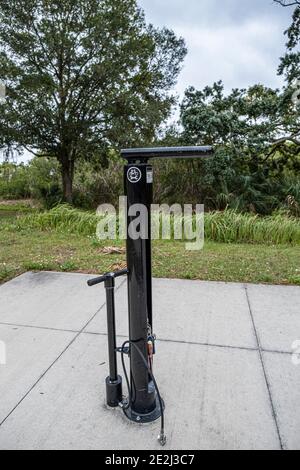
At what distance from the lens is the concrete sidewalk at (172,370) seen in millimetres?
1745

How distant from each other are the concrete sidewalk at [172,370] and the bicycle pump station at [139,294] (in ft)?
0.32

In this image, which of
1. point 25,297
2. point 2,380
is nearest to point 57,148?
point 25,297

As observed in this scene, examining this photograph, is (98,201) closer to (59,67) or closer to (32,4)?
(59,67)

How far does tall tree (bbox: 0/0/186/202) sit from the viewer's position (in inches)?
342

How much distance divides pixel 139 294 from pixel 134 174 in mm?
607

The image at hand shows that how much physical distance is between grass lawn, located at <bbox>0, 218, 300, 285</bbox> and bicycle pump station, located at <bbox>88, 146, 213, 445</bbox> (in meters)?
2.26

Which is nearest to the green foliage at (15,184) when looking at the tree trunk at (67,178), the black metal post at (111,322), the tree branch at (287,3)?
the tree trunk at (67,178)

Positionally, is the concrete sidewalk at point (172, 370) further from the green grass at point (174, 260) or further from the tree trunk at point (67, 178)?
the tree trunk at point (67, 178)

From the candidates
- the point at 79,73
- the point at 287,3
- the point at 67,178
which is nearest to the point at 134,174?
the point at 287,3

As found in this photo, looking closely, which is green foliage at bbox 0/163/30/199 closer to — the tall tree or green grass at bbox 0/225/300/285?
the tall tree

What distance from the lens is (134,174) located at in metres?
1.67

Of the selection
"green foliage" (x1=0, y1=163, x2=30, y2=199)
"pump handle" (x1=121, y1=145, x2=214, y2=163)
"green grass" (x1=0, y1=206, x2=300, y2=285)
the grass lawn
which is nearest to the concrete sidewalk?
the grass lawn

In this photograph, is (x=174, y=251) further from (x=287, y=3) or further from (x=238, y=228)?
(x=287, y=3)

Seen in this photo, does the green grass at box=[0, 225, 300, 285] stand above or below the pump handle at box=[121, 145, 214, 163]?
below
